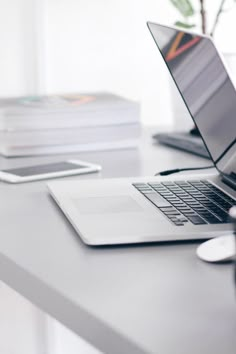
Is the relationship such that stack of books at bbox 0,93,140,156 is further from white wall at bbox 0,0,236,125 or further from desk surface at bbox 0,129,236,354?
desk surface at bbox 0,129,236,354

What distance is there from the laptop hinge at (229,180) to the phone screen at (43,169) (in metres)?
0.26

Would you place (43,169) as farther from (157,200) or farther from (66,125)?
(157,200)

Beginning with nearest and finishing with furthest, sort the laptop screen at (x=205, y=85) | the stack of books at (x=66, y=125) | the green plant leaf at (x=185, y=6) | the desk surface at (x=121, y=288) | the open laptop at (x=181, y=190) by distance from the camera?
1. the desk surface at (x=121, y=288)
2. the open laptop at (x=181, y=190)
3. the laptop screen at (x=205, y=85)
4. the stack of books at (x=66, y=125)
5. the green plant leaf at (x=185, y=6)

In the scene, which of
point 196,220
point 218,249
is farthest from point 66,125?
point 218,249

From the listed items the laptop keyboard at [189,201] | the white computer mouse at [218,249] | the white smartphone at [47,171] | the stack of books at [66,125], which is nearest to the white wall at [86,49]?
the stack of books at [66,125]

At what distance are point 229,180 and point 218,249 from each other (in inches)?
12.8

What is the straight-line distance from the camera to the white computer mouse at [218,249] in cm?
77

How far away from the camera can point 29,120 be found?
1.40m

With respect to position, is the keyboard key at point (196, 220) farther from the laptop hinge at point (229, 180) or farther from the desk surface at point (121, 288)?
the laptop hinge at point (229, 180)

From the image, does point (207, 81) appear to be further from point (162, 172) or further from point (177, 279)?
point (177, 279)

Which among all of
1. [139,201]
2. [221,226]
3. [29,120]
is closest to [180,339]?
[221,226]

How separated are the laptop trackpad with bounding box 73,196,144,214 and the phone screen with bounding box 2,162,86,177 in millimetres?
226

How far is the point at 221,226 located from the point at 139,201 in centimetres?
14

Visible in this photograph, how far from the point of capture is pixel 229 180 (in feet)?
3.62
